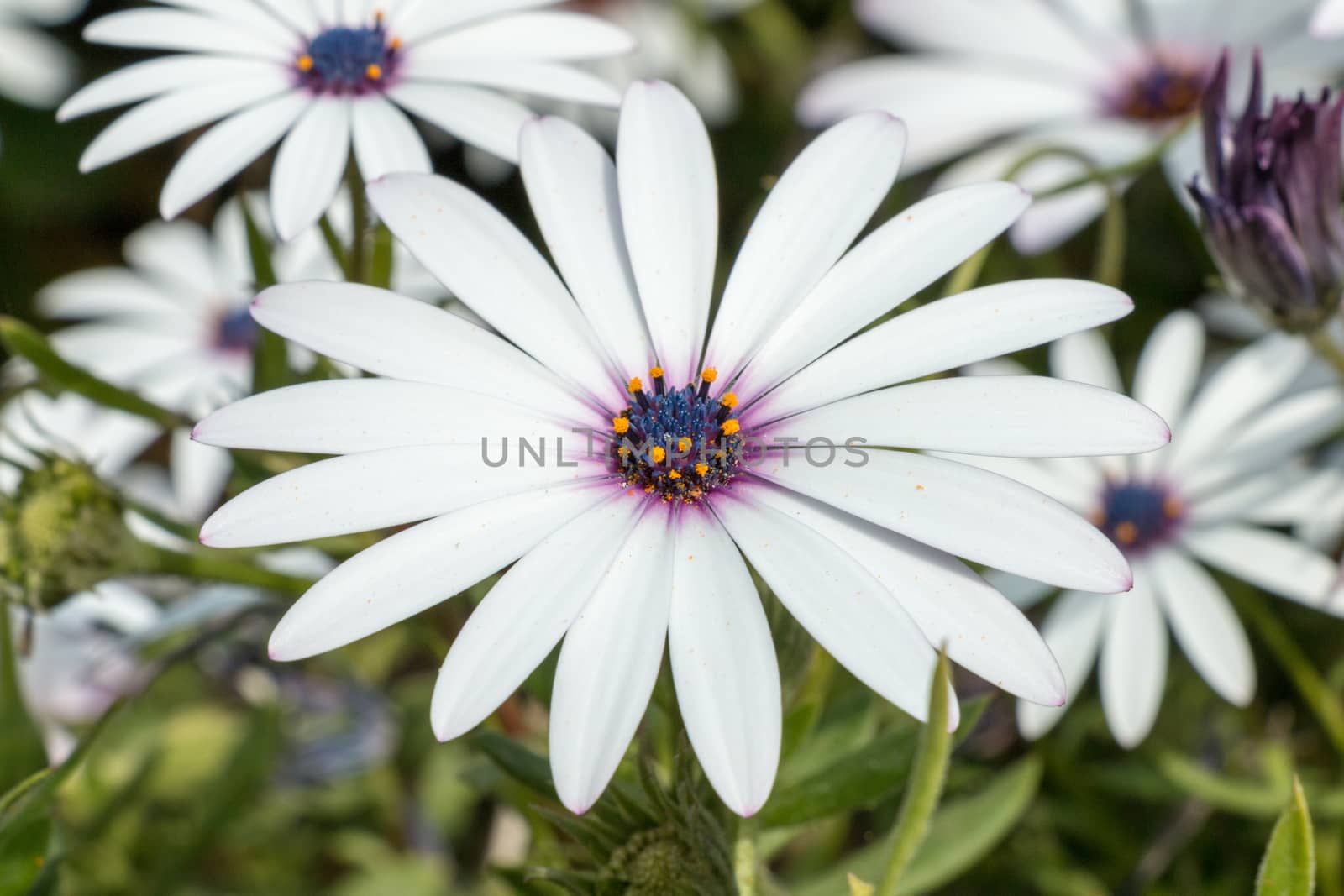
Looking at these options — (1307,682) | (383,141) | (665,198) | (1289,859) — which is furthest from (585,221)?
(1307,682)

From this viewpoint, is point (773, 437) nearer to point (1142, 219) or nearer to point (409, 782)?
point (409, 782)

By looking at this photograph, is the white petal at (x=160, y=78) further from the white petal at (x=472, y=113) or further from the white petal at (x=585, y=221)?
the white petal at (x=585, y=221)

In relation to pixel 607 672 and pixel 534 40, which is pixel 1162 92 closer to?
pixel 534 40

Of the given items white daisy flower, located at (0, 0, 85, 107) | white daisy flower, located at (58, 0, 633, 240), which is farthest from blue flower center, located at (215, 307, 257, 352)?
white daisy flower, located at (58, 0, 633, 240)

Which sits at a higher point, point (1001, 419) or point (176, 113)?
point (176, 113)

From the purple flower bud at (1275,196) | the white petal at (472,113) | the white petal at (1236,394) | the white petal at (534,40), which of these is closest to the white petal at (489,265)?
the white petal at (472,113)
